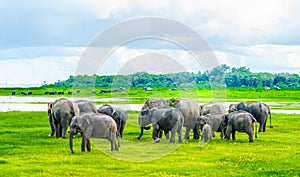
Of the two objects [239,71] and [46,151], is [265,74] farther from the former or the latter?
[46,151]

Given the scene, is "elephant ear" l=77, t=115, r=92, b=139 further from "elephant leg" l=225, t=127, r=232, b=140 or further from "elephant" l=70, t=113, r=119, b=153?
"elephant leg" l=225, t=127, r=232, b=140

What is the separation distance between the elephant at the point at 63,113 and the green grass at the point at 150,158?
76 centimetres

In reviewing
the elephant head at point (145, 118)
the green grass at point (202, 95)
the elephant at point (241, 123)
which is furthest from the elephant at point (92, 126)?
the green grass at point (202, 95)

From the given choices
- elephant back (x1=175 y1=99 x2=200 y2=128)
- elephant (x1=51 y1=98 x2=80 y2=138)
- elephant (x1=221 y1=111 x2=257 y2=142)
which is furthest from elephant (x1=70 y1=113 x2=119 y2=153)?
elephant (x1=221 y1=111 x2=257 y2=142)

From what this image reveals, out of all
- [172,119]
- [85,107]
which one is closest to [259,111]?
[172,119]

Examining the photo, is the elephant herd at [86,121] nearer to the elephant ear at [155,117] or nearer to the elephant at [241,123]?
the elephant ear at [155,117]

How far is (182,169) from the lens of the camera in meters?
15.8

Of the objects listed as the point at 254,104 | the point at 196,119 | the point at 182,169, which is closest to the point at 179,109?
the point at 196,119

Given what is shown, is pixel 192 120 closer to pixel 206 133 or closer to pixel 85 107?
pixel 206 133

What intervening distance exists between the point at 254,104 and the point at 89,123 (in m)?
11.6

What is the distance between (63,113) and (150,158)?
21.6 feet

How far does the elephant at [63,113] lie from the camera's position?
76.1 ft

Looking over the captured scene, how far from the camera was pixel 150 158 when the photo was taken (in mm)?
17766

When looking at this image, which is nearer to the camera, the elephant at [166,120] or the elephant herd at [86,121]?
the elephant herd at [86,121]
